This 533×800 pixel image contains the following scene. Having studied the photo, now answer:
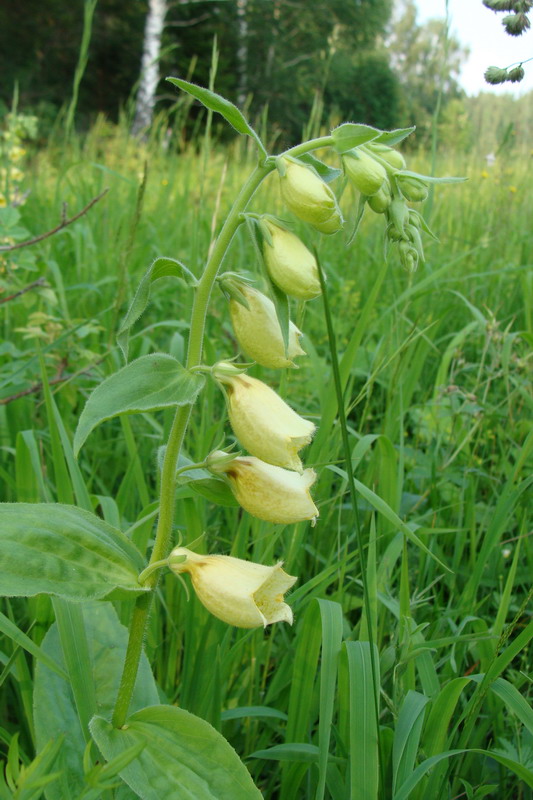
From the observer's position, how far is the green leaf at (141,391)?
0.85m

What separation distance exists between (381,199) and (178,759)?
2.47 feet

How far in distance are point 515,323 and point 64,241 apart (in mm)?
1863

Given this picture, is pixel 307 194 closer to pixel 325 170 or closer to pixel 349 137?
pixel 349 137

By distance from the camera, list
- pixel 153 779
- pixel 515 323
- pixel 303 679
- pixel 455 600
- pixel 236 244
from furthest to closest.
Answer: pixel 236 244, pixel 515 323, pixel 455 600, pixel 303 679, pixel 153 779

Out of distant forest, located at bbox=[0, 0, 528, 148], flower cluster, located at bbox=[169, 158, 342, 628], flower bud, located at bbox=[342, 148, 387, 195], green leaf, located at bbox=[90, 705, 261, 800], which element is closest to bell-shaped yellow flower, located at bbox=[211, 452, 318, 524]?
flower cluster, located at bbox=[169, 158, 342, 628]

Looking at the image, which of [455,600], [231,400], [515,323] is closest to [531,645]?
[455,600]

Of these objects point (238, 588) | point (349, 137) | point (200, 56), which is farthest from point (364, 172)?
point (200, 56)

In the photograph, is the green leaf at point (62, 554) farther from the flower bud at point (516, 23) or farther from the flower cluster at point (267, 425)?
the flower bud at point (516, 23)

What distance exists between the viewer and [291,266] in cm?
88

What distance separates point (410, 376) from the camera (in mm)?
1782

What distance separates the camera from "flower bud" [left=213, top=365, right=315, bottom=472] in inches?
35.4

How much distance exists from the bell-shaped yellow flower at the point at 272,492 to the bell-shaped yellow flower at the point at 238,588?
68 mm

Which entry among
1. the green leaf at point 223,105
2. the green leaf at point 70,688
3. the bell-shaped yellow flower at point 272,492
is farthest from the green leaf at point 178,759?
the green leaf at point 223,105

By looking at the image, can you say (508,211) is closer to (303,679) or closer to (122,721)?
(303,679)
